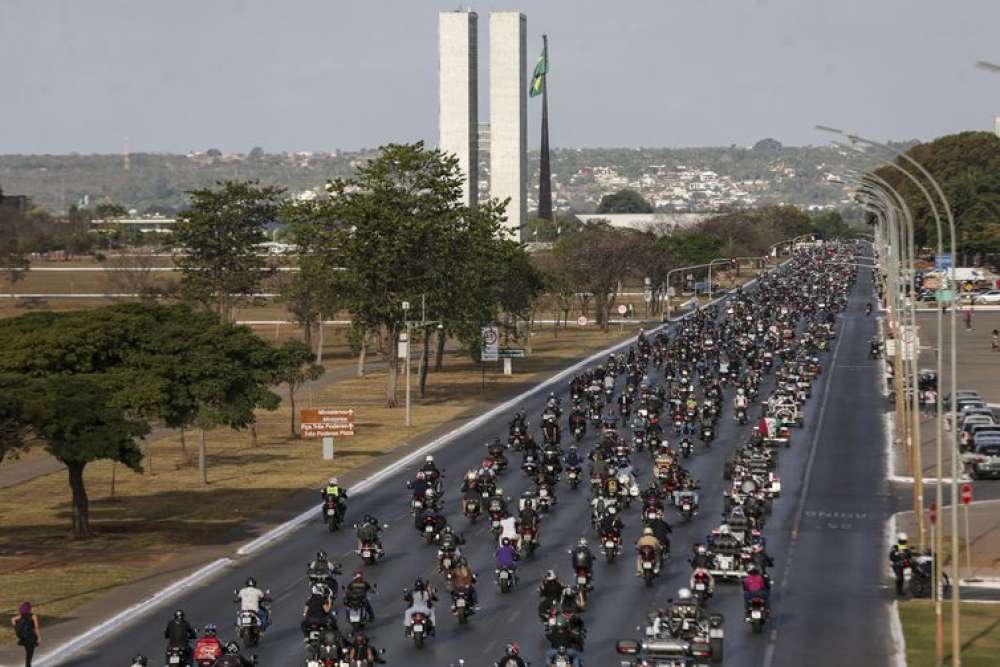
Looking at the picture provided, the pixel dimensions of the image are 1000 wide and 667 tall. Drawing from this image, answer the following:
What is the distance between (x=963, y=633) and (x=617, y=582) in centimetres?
800

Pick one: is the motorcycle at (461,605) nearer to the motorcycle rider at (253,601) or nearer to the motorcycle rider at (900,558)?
the motorcycle rider at (253,601)

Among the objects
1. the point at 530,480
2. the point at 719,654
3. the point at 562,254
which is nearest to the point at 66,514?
the point at 530,480

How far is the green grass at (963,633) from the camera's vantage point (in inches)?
1251

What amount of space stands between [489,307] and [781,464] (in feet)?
137

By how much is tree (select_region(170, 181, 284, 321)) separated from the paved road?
61.5 m

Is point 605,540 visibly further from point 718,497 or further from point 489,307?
point 489,307

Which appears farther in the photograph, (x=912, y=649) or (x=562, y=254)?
(x=562, y=254)

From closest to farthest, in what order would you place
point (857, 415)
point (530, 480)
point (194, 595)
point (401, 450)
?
point (194, 595) → point (530, 480) → point (401, 450) → point (857, 415)

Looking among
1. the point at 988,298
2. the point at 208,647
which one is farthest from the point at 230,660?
the point at 988,298

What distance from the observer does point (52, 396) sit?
4466cm

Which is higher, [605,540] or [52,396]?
[52,396]

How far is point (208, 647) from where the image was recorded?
95.0 ft

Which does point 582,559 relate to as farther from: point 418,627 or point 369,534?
point 369,534

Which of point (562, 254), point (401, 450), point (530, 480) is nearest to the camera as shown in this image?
point (530, 480)
